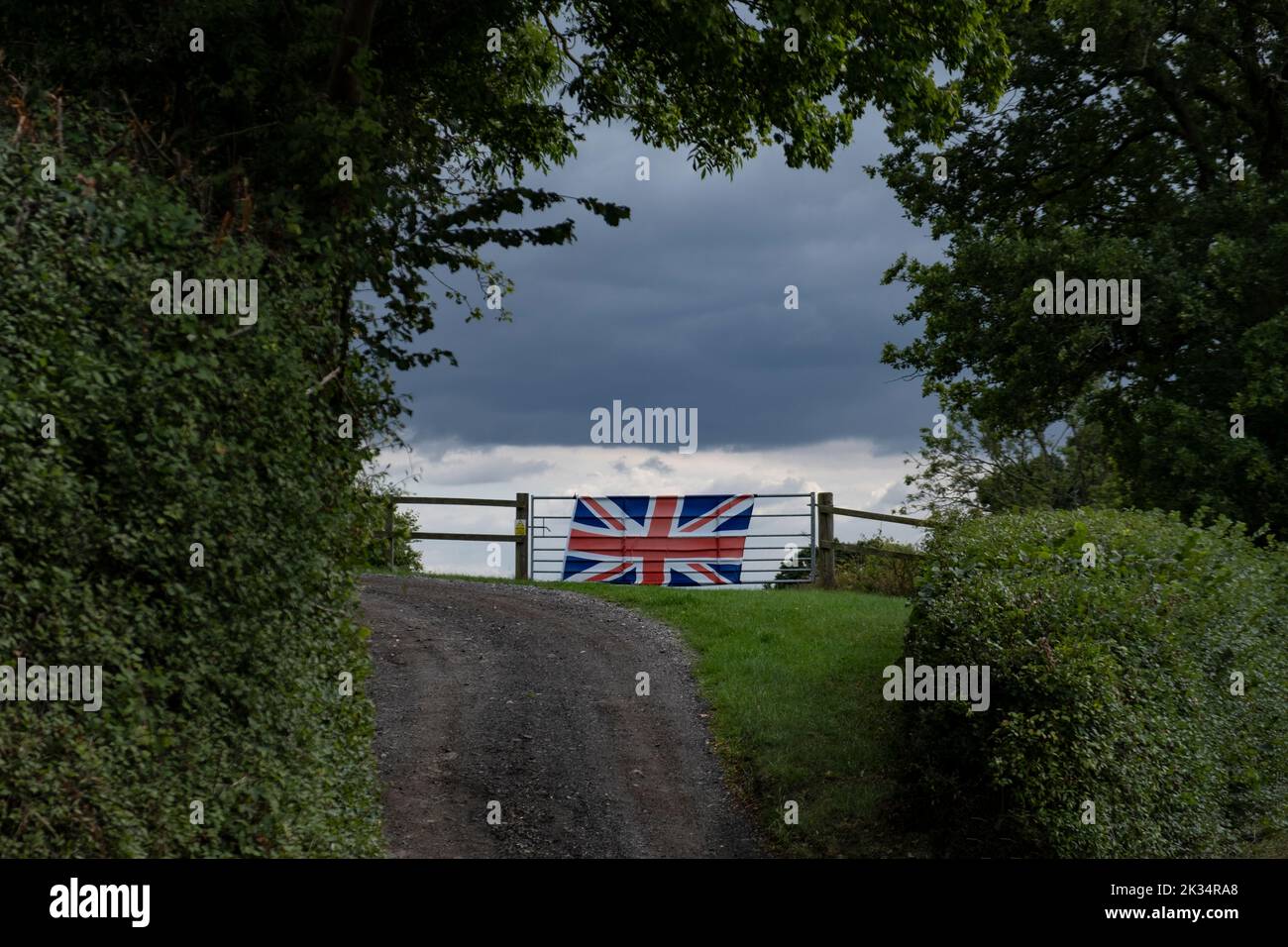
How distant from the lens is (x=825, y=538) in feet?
82.7

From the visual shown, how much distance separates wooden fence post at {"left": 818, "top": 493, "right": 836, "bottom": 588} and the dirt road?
7.22m

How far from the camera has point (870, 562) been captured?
989 inches

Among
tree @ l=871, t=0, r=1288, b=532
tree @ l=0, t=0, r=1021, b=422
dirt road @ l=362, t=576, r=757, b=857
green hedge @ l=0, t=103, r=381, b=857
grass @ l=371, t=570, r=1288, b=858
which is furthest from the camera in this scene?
tree @ l=871, t=0, r=1288, b=532

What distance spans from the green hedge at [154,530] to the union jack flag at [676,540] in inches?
691

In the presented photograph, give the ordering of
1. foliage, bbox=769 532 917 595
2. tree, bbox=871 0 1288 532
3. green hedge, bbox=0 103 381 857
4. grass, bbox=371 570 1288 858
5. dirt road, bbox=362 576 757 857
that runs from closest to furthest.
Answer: green hedge, bbox=0 103 381 857, dirt road, bbox=362 576 757 857, grass, bbox=371 570 1288 858, tree, bbox=871 0 1288 532, foliage, bbox=769 532 917 595

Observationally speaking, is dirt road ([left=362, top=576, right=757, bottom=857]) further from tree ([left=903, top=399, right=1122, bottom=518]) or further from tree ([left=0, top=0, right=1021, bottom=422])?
tree ([left=903, top=399, right=1122, bottom=518])

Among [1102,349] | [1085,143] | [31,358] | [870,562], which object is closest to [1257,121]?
[1085,143]

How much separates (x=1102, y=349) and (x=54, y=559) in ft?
65.8

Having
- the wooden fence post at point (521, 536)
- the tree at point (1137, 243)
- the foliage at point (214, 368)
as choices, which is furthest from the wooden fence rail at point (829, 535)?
the foliage at point (214, 368)

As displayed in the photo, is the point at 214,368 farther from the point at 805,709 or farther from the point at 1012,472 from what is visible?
the point at 1012,472

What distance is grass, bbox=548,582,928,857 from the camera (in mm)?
11508

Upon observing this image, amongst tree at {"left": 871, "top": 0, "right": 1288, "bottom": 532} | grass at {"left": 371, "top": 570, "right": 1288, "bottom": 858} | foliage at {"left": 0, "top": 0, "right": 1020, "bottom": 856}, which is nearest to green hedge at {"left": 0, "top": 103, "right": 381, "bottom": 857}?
foliage at {"left": 0, "top": 0, "right": 1020, "bottom": 856}

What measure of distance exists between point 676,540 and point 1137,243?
36.5 feet

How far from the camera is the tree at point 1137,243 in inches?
746
